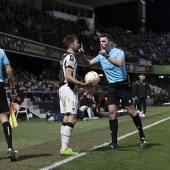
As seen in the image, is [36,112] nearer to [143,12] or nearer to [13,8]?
[13,8]

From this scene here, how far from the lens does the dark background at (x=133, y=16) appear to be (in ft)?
220

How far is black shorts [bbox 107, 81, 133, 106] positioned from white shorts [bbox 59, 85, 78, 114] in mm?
1188

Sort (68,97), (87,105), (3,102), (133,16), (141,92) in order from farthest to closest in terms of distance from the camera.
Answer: (133,16) < (141,92) < (87,105) < (68,97) < (3,102)

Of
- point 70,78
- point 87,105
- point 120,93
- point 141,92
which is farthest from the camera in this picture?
point 141,92

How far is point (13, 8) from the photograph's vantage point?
31.8 metres

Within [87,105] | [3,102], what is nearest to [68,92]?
[3,102]

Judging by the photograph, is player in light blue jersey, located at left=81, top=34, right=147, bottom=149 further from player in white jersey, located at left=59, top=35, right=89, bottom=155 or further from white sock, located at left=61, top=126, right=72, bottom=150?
white sock, located at left=61, top=126, right=72, bottom=150

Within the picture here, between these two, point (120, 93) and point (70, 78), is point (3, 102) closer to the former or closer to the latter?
point (70, 78)

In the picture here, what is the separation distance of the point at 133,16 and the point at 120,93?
2396 inches

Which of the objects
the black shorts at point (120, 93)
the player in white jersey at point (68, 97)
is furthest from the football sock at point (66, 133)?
the black shorts at point (120, 93)

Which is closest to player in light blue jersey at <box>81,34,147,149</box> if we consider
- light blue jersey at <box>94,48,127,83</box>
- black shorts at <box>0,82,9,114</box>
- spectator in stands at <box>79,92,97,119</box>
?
light blue jersey at <box>94,48,127,83</box>

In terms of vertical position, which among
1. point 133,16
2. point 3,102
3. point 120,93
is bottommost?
point 3,102

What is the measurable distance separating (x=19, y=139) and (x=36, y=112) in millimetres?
10630

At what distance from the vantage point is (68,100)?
24.1 ft
